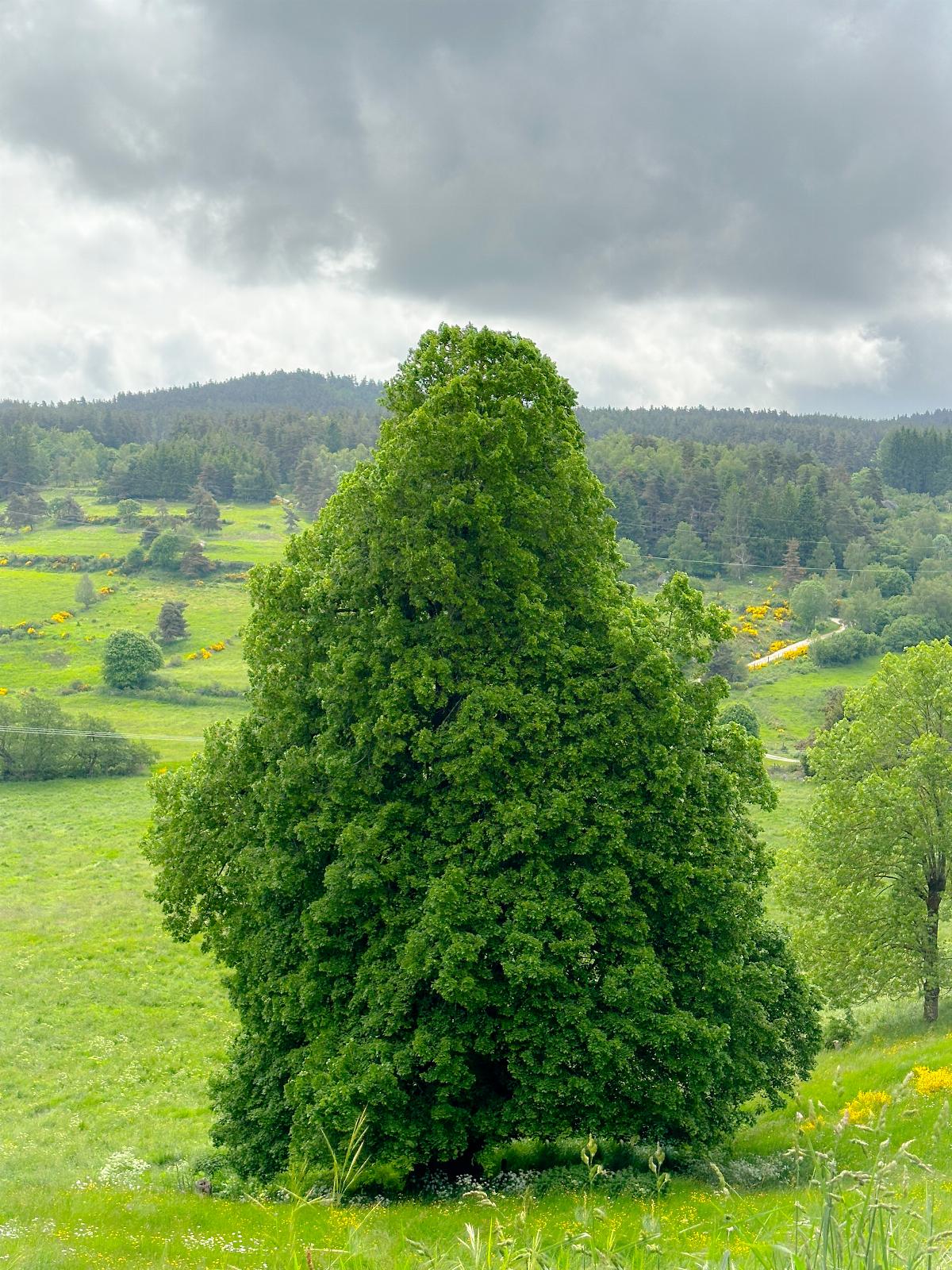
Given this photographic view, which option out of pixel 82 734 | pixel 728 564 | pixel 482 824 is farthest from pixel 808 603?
pixel 482 824

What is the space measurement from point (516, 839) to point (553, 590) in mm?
5170

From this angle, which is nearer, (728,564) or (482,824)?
(482,824)

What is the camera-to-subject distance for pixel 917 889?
31.0 m

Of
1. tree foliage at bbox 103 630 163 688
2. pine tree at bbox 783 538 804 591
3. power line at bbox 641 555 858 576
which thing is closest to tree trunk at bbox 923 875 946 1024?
tree foliage at bbox 103 630 163 688

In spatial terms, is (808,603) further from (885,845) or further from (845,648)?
(885,845)

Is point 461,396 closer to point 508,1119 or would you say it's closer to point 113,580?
point 508,1119

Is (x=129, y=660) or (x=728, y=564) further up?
(x=728, y=564)

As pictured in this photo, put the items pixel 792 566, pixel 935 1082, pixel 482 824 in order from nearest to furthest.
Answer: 1. pixel 482 824
2. pixel 935 1082
3. pixel 792 566

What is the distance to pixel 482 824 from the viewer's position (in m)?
17.1

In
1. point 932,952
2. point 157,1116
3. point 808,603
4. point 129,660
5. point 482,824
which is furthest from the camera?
point 808,603

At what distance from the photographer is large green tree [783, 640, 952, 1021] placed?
30.1 metres

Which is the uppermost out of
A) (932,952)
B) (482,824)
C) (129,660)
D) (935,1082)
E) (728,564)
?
(728,564)

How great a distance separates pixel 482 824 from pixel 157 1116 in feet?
54.5

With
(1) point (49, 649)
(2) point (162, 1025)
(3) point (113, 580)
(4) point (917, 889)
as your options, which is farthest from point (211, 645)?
(4) point (917, 889)
